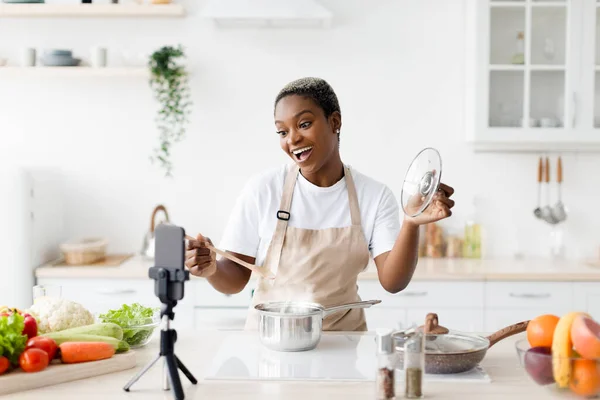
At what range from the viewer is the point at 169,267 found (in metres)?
1.46

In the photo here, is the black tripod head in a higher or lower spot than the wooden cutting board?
higher

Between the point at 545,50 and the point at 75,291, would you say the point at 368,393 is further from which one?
the point at 545,50

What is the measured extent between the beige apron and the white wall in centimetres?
170

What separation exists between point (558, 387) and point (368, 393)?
38 cm

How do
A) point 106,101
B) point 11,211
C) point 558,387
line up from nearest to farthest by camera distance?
point 558,387 → point 11,211 → point 106,101

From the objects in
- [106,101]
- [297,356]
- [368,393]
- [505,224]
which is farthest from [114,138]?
[368,393]

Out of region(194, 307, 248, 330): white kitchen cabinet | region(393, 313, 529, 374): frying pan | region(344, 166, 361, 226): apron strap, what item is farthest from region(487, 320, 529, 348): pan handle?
region(194, 307, 248, 330): white kitchen cabinet

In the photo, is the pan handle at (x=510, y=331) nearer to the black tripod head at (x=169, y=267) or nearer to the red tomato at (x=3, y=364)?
the black tripod head at (x=169, y=267)

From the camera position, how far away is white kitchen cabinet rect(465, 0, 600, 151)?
11.8ft

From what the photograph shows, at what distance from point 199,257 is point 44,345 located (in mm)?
444

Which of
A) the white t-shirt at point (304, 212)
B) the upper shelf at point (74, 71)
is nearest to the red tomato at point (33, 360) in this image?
the white t-shirt at point (304, 212)

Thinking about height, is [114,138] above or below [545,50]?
below

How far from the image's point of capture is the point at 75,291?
3.41 m

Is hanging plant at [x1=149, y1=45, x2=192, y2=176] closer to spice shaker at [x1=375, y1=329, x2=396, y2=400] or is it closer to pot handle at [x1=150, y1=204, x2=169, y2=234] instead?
pot handle at [x1=150, y1=204, x2=169, y2=234]
